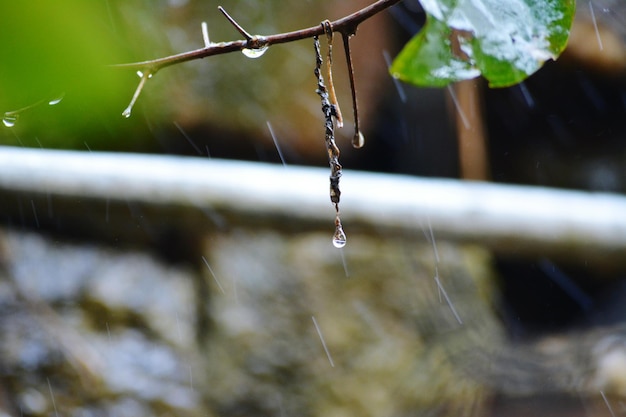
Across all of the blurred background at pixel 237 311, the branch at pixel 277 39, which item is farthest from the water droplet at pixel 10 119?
the blurred background at pixel 237 311

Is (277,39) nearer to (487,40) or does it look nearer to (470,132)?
(487,40)

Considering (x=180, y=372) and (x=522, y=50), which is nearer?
(x=522, y=50)

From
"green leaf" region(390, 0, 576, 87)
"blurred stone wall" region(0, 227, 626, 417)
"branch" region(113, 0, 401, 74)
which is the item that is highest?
"branch" region(113, 0, 401, 74)

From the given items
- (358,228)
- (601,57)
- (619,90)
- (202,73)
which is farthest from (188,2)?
(619,90)

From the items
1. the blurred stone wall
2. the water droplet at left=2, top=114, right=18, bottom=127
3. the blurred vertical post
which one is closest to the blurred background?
the blurred stone wall

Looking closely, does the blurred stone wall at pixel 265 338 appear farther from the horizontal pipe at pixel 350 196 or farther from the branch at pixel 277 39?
the branch at pixel 277 39

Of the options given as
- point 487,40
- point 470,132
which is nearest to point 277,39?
point 487,40

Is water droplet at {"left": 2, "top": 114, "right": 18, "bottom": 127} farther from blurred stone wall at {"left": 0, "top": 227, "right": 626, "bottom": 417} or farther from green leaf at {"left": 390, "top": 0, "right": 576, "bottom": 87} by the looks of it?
blurred stone wall at {"left": 0, "top": 227, "right": 626, "bottom": 417}

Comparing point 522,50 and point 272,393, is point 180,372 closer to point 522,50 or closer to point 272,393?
point 272,393
